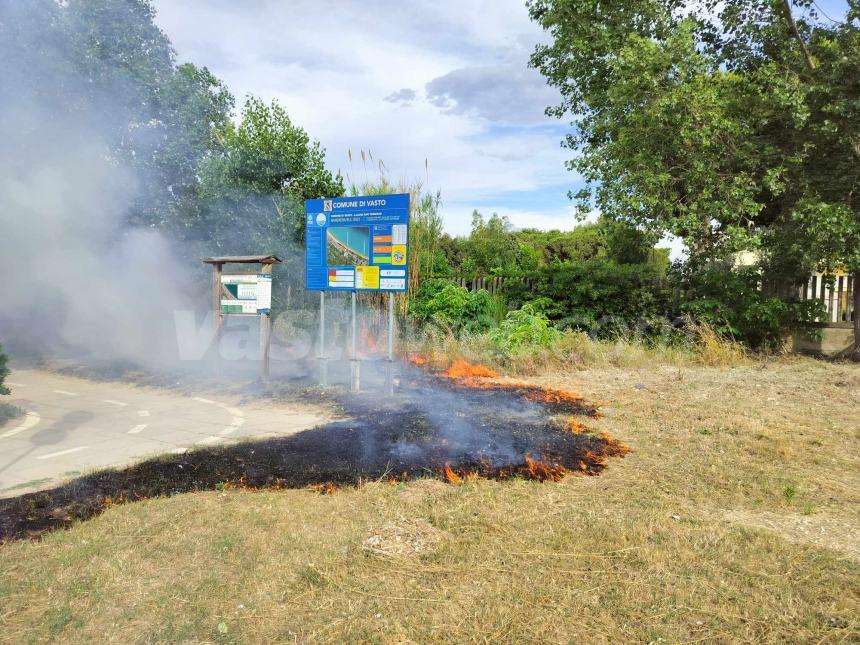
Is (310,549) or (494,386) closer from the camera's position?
(310,549)

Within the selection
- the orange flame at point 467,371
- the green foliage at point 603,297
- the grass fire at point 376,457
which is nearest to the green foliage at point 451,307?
the green foliage at point 603,297

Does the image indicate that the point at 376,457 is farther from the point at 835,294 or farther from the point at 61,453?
the point at 835,294

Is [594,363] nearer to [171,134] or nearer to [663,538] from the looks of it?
[663,538]

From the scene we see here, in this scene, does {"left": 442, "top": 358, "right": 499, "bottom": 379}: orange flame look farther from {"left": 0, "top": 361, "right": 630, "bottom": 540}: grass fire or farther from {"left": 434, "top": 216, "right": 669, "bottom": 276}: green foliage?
{"left": 434, "top": 216, "right": 669, "bottom": 276}: green foliage

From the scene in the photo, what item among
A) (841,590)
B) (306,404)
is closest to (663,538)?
(841,590)

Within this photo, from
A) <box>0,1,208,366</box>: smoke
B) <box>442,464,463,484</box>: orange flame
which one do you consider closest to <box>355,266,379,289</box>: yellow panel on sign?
<box>442,464,463,484</box>: orange flame

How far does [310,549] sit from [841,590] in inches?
120

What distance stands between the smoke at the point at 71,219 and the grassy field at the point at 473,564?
A: 328 inches

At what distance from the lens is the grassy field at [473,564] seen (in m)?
2.93

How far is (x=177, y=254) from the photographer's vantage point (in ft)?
39.2

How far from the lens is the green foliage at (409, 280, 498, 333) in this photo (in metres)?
12.5

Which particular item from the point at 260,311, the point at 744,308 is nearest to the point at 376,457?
the point at 260,311

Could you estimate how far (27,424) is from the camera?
6941 mm

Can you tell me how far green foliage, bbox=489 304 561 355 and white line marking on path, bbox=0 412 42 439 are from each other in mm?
7214
